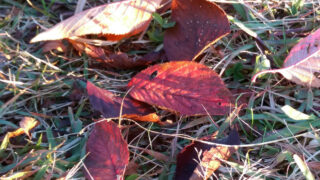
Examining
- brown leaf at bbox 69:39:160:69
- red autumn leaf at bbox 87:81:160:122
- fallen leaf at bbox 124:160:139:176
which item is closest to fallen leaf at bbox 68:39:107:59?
brown leaf at bbox 69:39:160:69

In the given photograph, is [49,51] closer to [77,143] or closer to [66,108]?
[66,108]

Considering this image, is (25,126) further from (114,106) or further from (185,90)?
(185,90)

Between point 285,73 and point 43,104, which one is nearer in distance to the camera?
point 285,73

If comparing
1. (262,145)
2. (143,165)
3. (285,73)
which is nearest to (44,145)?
(143,165)

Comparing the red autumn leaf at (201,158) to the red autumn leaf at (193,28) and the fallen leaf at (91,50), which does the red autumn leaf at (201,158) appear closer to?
the red autumn leaf at (193,28)

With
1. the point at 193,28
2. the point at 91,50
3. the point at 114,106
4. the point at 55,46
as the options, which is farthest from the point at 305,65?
the point at 55,46

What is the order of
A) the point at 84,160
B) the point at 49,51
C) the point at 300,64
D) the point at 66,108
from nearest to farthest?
the point at 84,160 → the point at 300,64 → the point at 66,108 → the point at 49,51

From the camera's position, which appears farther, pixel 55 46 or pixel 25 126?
pixel 55 46
